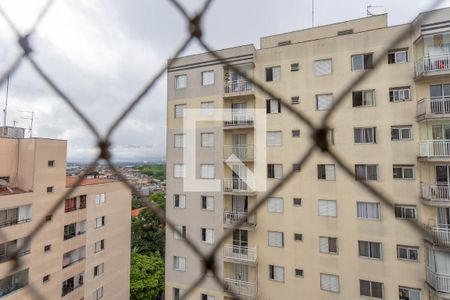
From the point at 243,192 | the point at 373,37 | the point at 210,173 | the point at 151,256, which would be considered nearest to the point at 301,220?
the point at 243,192

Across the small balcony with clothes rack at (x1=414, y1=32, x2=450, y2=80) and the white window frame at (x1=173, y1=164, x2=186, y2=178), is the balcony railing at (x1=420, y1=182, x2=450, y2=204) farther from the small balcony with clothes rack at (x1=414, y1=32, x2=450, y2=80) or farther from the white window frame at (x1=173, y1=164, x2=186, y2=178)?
the white window frame at (x1=173, y1=164, x2=186, y2=178)

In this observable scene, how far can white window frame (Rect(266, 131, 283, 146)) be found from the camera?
550 cm

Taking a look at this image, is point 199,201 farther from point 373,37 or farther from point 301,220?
point 373,37

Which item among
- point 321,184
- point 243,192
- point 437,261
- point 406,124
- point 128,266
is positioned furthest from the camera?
point 128,266

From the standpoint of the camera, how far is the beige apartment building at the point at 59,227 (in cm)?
557

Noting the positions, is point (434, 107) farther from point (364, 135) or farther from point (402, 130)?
point (364, 135)

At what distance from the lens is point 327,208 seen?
16.6ft

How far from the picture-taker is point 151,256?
9922mm

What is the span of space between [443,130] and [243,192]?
3.30 m

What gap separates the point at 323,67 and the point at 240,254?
3.70 meters

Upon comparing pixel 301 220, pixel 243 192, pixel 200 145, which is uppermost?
pixel 200 145

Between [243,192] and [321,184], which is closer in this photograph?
[321,184]

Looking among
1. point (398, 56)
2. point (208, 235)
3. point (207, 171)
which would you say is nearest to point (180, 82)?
point (207, 171)

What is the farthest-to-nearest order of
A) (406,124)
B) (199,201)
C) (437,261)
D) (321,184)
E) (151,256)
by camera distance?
(151,256) < (199,201) < (321,184) < (406,124) < (437,261)
